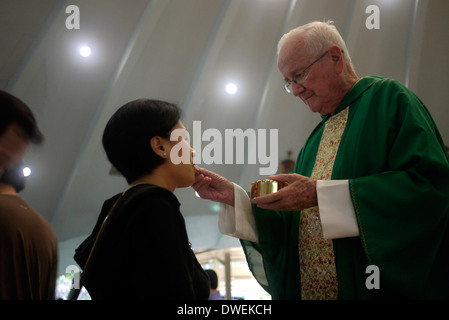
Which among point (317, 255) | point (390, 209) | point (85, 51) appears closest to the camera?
point (390, 209)

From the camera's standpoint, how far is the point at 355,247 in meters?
2.06

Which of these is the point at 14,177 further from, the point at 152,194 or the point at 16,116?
the point at 152,194

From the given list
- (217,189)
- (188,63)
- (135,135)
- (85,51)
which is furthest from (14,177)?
(188,63)

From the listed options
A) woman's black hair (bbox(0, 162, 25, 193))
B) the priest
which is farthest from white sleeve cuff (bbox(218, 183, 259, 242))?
woman's black hair (bbox(0, 162, 25, 193))

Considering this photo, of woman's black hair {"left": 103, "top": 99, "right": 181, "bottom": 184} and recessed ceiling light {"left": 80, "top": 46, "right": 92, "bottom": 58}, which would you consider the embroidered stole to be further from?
recessed ceiling light {"left": 80, "top": 46, "right": 92, "bottom": 58}

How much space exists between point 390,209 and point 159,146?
3.61ft

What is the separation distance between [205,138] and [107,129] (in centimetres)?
731

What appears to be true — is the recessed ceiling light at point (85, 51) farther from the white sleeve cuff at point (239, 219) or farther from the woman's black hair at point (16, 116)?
the woman's black hair at point (16, 116)

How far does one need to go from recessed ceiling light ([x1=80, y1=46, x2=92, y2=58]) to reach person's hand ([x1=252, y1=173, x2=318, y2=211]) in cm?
616

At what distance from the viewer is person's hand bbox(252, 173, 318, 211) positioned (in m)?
1.97

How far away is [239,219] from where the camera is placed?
236 centimetres
